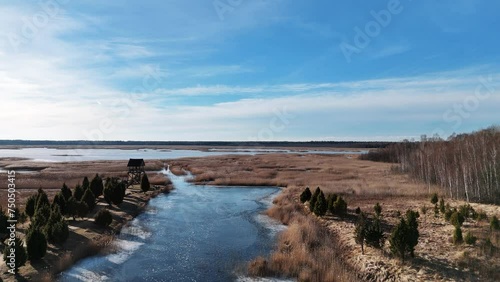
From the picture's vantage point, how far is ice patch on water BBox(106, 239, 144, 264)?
2058 cm

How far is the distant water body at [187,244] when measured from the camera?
1827 centimetres

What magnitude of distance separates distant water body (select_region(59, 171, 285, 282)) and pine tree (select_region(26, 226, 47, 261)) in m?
1.79

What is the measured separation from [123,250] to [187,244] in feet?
12.9

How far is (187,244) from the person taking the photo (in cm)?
2377

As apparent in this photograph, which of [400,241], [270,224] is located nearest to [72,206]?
[270,224]

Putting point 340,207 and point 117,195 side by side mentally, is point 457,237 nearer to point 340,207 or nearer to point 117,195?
point 340,207

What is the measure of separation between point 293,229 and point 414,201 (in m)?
17.4

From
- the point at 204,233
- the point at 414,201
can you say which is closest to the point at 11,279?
the point at 204,233

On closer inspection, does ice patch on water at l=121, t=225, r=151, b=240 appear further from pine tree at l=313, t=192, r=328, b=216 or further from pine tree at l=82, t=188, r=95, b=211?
pine tree at l=313, t=192, r=328, b=216

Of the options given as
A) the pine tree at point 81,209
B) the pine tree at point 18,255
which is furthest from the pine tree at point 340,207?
the pine tree at point 18,255

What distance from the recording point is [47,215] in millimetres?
24062

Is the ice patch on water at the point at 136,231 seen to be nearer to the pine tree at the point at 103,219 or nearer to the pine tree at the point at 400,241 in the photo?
the pine tree at the point at 103,219

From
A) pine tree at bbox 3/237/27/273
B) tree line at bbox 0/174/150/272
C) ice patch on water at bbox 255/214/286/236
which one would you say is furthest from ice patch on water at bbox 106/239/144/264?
ice patch on water at bbox 255/214/286/236

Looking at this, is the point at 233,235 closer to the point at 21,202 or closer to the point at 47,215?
the point at 47,215
